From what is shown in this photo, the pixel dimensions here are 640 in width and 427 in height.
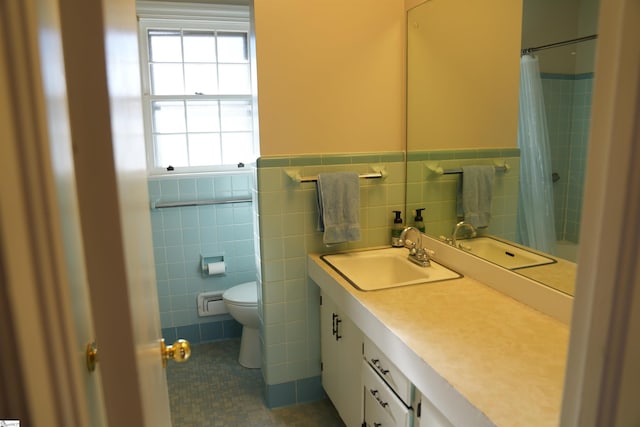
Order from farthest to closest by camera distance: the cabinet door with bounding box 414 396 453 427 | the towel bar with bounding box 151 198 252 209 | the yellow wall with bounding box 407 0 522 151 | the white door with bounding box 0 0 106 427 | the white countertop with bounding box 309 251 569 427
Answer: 1. the towel bar with bounding box 151 198 252 209
2. the yellow wall with bounding box 407 0 522 151
3. the cabinet door with bounding box 414 396 453 427
4. the white countertop with bounding box 309 251 569 427
5. the white door with bounding box 0 0 106 427

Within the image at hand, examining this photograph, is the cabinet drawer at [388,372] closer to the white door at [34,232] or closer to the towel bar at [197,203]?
the white door at [34,232]

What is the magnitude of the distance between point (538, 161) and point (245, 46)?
2.15 m

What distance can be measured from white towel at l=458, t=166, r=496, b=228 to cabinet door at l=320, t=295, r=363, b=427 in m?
0.72

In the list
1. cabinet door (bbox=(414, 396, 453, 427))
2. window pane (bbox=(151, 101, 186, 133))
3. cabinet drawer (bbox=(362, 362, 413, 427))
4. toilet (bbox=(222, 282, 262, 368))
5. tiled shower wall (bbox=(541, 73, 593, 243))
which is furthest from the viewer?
window pane (bbox=(151, 101, 186, 133))

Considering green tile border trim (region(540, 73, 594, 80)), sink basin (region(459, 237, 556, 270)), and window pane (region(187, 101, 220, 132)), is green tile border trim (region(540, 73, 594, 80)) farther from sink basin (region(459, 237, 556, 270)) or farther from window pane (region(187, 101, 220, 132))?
window pane (region(187, 101, 220, 132))

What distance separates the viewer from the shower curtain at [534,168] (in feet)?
5.02

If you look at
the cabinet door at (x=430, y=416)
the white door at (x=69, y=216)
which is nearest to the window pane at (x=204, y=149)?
the cabinet door at (x=430, y=416)

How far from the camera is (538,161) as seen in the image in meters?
1.57

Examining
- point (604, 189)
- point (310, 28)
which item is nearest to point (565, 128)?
point (604, 189)

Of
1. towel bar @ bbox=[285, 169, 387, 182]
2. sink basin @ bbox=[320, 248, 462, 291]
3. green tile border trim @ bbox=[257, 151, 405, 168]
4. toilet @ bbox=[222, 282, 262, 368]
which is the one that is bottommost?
toilet @ bbox=[222, 282, 262, 368]

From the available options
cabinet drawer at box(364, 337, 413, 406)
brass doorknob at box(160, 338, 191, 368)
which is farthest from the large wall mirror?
brass doorknob at box(160, 338, 191, 368)

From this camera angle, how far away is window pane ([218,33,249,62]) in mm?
2969

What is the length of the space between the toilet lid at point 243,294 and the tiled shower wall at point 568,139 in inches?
68.3

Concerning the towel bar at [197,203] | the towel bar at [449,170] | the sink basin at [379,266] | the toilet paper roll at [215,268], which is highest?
the towel bar at [449,170]
